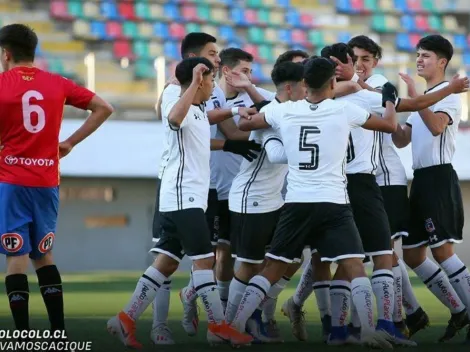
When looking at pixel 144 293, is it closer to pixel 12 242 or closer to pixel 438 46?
pixel 12 242

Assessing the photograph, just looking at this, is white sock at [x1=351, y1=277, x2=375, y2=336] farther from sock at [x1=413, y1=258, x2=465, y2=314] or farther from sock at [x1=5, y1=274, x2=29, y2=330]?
sock at [x1=5, y1=274, x2=29, y2=330]

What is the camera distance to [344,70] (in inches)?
292

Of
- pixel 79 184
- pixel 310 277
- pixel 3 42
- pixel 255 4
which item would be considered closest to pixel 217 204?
pixel 310 277

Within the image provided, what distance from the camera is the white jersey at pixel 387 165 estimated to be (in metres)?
7.92

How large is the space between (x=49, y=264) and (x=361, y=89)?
2.45 m

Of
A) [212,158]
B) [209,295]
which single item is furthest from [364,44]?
[209,295]

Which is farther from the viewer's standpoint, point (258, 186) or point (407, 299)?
point (407, 299)

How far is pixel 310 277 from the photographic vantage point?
7.99 m

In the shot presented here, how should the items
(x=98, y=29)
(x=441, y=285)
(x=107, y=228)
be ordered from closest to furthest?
(x=441, y=285), (x=107, y=228), (x=98, y=29)

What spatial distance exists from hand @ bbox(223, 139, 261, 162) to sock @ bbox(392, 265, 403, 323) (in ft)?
4.43

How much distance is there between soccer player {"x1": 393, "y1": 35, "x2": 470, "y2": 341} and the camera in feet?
25.4

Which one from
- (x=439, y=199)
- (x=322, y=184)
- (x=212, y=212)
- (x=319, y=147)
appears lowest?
(x=212, y=212)

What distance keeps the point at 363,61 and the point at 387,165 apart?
80cm

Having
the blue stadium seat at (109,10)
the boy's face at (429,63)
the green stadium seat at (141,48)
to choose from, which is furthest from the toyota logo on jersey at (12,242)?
the blue stadium seat at (109,10)
